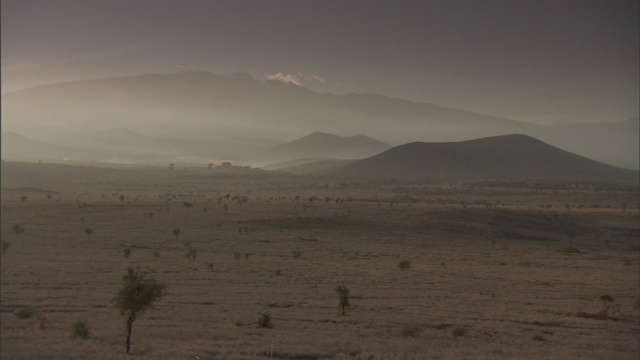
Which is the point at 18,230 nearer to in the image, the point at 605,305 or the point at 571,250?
the point at 605,305

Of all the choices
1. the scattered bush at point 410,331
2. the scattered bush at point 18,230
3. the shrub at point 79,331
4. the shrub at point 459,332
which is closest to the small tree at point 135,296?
the shrub at point 79,331

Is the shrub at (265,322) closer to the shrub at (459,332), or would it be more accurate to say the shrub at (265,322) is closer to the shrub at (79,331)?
the shrub at (79,331)

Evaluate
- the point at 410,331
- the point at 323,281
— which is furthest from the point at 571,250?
the point at 410,331

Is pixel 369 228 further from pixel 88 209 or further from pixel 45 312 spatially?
pixel 45 312

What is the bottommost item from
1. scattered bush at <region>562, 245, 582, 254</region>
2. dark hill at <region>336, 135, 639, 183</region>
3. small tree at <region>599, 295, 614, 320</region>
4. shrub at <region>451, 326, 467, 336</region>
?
shrub at <region>451, 326, 467, 336</region>

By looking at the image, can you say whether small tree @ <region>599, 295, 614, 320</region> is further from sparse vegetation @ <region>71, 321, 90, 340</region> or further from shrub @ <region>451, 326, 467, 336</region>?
sparse vegetation @ <region>71, 321, 90, 340</region>

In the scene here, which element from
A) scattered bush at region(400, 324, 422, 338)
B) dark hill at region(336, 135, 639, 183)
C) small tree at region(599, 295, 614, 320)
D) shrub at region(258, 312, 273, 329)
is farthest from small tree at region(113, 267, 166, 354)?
dark hill at region(336, 135, 639, 183)

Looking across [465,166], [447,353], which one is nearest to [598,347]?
Result: [447,353]

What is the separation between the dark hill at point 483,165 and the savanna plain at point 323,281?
115 m

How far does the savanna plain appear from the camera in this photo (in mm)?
17656

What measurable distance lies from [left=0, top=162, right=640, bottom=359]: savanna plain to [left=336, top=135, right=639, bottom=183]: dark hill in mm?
114509

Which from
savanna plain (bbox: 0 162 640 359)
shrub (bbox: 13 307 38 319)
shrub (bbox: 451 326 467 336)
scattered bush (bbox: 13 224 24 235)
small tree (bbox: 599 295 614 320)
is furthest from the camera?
scattered bush (bbox: 13 224 24 235)

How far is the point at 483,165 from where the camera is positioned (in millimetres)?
183000

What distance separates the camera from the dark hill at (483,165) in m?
170
